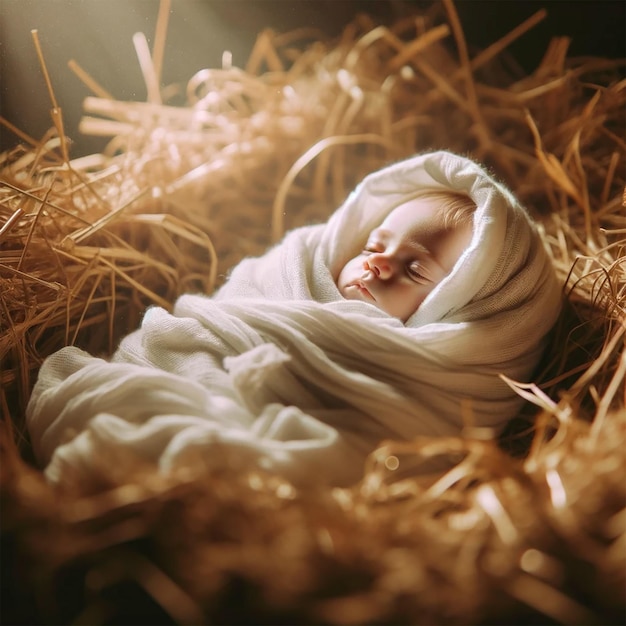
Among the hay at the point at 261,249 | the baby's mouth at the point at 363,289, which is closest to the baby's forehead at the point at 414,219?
the baby's mouth at the point at 363,289

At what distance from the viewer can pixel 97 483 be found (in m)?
0.72

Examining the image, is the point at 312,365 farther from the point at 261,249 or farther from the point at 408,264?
the point at 261,249

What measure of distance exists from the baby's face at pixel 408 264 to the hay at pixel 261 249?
0.76ft

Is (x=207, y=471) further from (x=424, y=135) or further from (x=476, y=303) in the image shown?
(x=424, y=135)

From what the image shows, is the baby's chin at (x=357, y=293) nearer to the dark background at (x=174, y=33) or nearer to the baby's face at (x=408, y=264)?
the baby's face at (x=408, y=264)

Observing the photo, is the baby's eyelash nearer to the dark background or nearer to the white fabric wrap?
the white fabric wrap

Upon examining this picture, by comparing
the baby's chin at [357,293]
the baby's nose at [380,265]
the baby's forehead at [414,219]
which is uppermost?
the baby's forehead at [414,219]

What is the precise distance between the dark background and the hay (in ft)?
0.12

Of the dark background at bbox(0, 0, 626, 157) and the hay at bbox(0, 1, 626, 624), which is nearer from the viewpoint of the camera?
the hay at bbox(0, 1, 626, 624)

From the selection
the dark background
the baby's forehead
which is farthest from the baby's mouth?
the dark background

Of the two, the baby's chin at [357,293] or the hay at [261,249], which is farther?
the baby's chin at [357,293]

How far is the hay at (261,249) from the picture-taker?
63 cm

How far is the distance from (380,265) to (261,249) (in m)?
0.46

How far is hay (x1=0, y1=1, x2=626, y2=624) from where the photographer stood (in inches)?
24.7
